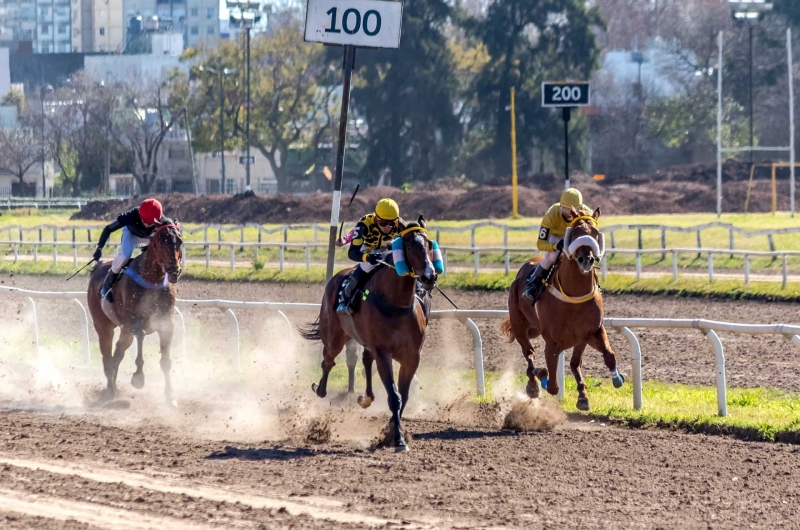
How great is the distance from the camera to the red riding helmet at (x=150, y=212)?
37.4 ft

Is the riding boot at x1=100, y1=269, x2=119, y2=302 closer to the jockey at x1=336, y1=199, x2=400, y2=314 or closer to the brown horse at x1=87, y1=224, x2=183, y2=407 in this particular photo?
the brown horse at x1=87, y1=224, x2=183, y2=407

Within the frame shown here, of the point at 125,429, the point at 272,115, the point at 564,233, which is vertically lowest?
the point at 125,429

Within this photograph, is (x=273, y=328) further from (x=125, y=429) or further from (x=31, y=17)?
(x=31, y=17)

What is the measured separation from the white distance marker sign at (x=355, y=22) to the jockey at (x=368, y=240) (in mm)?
2396

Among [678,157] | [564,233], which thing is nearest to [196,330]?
[564,233]

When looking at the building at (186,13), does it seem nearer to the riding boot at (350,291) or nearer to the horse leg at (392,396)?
the riding boot at (350,291)

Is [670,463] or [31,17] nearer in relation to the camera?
[670,463]

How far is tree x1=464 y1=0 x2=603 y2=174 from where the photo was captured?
52.4m

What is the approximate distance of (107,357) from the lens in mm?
11812

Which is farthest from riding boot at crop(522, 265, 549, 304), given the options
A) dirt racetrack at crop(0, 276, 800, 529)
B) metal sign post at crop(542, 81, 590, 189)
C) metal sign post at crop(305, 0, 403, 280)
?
metal sign post at crop(542, 81, 590, 189)

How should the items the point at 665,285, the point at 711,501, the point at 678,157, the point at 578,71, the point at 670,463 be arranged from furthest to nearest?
the point at 678,157
the point at 578,71
the point at 665,285
the point at 670,463
the point at 711,501

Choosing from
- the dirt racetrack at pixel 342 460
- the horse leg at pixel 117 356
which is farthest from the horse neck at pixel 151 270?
the dirt racetrack at pixel 342 460

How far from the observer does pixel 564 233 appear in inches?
400

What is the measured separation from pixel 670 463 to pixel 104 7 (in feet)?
433
